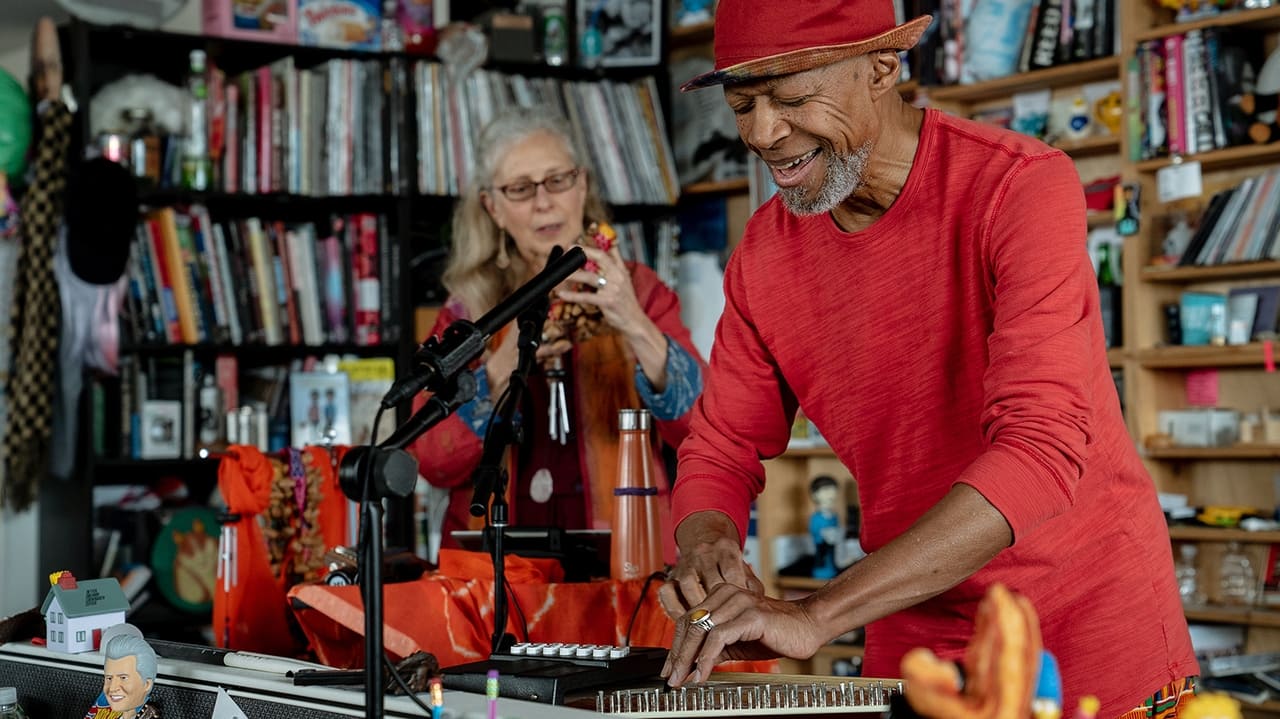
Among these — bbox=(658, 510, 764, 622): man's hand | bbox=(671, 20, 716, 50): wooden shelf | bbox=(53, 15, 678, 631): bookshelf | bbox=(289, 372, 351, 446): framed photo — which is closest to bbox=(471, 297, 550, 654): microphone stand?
bbox=(658, 510, 764, 622): man's hand

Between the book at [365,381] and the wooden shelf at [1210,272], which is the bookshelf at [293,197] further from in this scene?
the wooden shelf at [1210,272]

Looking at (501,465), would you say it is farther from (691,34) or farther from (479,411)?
(691,34)

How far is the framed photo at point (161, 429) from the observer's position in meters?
3.63

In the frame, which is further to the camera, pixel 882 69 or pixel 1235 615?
pixel 1235 615

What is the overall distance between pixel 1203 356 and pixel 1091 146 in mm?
651

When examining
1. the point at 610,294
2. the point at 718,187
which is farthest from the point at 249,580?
the point at 718,187

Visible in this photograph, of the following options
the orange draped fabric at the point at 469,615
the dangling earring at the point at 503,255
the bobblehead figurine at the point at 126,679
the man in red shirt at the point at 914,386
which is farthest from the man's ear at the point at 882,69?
the dangling earring at the point at 503,255

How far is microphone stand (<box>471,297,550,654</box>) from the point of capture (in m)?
1.49

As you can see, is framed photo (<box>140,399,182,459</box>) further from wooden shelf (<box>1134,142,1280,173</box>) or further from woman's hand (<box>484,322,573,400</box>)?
wooden shelf (<box>1134,142,1280,173</box>)

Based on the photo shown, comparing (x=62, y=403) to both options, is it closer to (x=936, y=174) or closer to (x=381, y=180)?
(x=381, y=180)

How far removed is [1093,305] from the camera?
130cm

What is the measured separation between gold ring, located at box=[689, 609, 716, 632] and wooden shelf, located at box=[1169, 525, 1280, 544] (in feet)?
8.09

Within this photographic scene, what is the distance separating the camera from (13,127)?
3545 millimetres

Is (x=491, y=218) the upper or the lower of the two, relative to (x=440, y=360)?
upper
